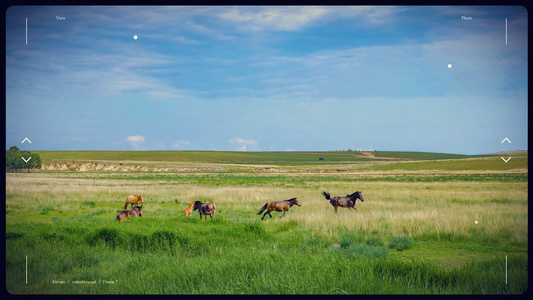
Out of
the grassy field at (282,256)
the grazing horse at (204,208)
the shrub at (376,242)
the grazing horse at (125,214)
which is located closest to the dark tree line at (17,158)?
the grassy field at (282,256)

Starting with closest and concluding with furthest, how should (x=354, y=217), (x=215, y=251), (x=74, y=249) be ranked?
1. (x=74, y=249)
2. (x=215, y=251)
3. (x=354, y=217)

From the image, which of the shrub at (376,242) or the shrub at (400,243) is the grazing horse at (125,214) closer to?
the shrub at (376,242)

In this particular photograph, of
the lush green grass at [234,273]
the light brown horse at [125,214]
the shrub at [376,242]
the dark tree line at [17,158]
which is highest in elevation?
the dark tree line at [17,158]

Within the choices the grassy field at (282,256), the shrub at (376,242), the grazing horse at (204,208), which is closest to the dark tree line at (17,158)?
the grassy field at (282,256)

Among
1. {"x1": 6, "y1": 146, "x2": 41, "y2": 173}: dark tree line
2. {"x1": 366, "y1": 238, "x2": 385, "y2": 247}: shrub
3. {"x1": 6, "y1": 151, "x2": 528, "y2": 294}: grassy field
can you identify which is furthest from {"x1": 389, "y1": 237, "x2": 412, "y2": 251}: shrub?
{"x1": 6, "y1": 146, "x2": 41, "y2": 173}: dark tree line

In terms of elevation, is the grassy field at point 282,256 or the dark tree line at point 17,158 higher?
the dark tree line at point 17,158

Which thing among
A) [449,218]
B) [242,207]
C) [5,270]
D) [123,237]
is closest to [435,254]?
[449,218]

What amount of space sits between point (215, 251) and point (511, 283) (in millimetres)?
5825

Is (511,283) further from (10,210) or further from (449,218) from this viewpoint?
(10,210)

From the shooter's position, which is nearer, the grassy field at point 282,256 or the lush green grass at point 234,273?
the lush green grass at point 234,273

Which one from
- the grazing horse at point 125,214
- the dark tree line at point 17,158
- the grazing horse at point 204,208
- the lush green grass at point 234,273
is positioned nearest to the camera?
the lush green grass at point 234,273

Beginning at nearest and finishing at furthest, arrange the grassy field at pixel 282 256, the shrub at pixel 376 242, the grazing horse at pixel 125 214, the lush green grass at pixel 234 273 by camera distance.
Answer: the lush green grass at pixel 234 273 < the grassy field at pixel 282 256 < the shrub at pixel 376 242 < the grazing horse at pixel 125 214

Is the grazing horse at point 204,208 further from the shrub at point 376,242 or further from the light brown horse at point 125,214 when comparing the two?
the shrub at point 376,242

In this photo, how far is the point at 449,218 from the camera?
1220cm
